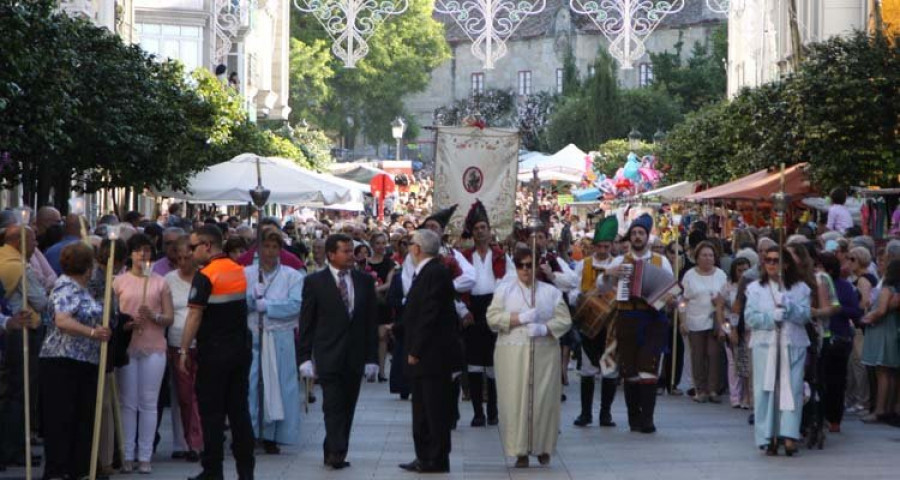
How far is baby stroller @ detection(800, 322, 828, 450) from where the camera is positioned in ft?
49.5

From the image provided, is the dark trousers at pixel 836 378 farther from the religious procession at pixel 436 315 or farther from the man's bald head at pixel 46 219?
the man's bald head at pixel 46 219

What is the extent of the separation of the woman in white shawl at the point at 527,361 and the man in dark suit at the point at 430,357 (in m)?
0.44

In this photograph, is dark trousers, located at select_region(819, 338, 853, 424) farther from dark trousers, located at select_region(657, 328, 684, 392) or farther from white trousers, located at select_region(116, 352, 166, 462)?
white trousers, located at select_region(116, 352, 166, 462)

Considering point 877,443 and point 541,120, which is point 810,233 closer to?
point 877,443

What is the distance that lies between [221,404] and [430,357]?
6.29 ft

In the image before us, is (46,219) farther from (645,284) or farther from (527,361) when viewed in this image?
(645,284)

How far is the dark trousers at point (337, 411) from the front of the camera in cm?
1380

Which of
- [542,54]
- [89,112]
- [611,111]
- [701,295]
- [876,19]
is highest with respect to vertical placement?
[542,54]

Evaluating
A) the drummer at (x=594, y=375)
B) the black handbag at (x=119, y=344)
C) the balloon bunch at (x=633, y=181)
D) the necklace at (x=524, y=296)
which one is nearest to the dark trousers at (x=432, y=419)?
the necklace at (x=524, y=296)

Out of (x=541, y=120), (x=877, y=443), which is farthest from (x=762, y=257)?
(x=541, y=120)

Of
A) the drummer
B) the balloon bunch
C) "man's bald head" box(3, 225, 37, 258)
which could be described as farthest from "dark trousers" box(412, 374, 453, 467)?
the balloon bunch

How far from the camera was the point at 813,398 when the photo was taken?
594 inches

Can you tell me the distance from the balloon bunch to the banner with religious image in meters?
27.1

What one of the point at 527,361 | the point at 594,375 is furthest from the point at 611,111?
the point at 527,361
